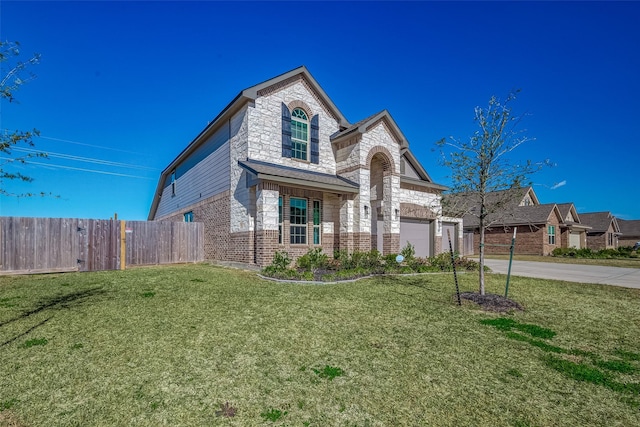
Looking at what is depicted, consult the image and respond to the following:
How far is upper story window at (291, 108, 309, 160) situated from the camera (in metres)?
15.0

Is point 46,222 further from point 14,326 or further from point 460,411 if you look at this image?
point 460,411

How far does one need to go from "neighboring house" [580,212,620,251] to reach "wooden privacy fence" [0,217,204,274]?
157 feet

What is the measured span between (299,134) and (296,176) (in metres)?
3.29

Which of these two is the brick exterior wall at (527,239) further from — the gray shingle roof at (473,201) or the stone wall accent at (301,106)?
the gray shingle roof at (473,201)

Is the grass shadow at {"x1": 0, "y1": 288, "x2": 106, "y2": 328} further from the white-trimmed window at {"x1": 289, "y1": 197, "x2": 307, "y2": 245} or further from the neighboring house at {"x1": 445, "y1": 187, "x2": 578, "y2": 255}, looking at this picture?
the neighboring house at {"x1": 445, "y1": 187, "x2": 578, "y2": 255}

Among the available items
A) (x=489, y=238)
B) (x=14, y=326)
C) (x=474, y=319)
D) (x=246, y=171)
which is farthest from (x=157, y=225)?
(x=489, y=238)

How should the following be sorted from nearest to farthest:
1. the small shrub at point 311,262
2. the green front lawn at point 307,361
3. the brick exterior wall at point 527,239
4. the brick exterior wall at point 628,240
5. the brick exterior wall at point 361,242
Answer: the green front lawn at point 307,361 < the small shrub at point 311,262 < the brick exterior wall at point 361,242 < the brick exterior wall at point 527,239 < the brick exterior wall at point 628,240

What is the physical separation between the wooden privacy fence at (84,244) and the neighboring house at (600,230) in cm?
4773

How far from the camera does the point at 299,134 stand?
50.0 ft

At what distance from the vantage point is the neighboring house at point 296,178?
42.5 ft

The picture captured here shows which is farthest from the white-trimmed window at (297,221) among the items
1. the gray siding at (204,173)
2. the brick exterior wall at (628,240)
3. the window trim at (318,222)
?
Answer: the brick exterior wall at (628,240)

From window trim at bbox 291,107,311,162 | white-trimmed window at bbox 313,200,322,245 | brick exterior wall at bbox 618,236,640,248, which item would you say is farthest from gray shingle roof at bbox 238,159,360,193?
brick exterior wall at bbox 618,236,640,248

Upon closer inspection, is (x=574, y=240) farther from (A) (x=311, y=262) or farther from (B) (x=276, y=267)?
A: (B) (x=276, y=267)

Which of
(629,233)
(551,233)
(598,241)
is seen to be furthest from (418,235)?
(629,233)
